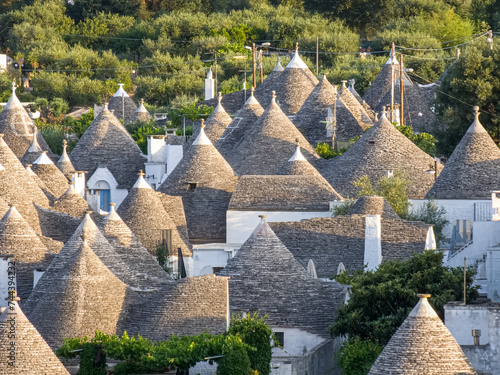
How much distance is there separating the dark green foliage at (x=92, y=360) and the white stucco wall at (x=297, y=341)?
5004 millimetres

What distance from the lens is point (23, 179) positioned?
5662 centimetres

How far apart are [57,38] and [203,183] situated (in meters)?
57.5

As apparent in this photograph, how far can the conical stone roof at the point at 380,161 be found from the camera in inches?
2410

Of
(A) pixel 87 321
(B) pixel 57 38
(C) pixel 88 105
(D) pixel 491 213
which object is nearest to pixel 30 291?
(A) pixel 87 321

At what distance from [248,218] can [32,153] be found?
49.3 ft

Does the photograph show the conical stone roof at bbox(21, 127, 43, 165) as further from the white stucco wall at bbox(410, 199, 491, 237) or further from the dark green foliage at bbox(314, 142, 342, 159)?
the white stucco wall at bbox(410, 199, 491, 237)

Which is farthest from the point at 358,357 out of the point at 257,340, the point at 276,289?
the point at 276,289

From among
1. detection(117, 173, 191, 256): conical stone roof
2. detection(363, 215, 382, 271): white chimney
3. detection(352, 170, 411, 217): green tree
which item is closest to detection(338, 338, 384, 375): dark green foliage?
detection(363, 215, 382, 271): white chimney

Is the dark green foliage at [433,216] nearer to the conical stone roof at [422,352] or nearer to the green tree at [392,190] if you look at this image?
the green tree at [392,190]

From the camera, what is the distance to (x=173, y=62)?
109 m

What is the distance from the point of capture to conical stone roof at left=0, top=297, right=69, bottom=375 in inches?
1326

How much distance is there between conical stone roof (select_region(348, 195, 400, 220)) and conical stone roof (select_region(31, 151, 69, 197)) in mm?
11887

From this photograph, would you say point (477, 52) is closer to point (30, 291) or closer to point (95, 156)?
point (95, 156)

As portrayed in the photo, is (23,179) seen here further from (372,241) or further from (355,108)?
(355,108)
